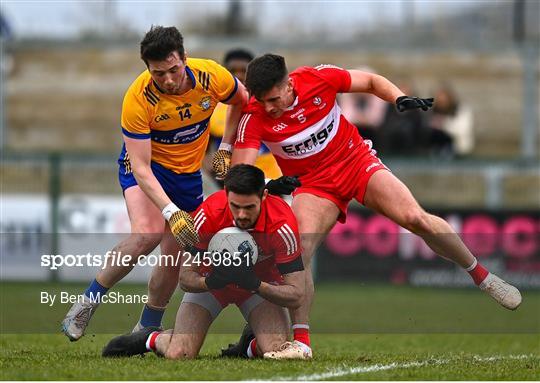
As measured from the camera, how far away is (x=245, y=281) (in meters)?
8.45

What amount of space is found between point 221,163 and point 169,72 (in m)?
0.94

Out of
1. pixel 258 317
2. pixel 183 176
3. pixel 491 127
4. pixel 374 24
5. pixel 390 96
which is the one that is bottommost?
pixel 491 127

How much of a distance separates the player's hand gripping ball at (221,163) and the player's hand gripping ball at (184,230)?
0.73 m

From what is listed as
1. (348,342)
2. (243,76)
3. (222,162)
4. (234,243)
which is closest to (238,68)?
(243,76)

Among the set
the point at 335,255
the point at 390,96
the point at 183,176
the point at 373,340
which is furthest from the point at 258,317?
the point at 335,255

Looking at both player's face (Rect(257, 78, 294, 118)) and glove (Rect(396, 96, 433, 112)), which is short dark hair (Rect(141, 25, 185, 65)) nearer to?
player's face (Rect(257, 78, 294, 118))

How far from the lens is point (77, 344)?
10664 millimetres

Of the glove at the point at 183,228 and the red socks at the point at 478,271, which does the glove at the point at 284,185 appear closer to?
the glove at the point at 183,228

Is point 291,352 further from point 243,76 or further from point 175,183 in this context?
point 243,76

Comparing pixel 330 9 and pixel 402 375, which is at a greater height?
pixel 402 375

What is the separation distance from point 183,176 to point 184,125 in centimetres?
52

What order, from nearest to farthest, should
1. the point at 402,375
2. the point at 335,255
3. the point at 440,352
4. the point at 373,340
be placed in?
the point at 402,375 < the point at 440,352 < the point at 373,340 < the point at 335,255

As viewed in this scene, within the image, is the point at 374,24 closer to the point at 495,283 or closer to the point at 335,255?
the point at 335,255

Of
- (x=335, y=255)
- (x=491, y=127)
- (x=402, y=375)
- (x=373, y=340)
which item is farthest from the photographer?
(x=491, y=127)
